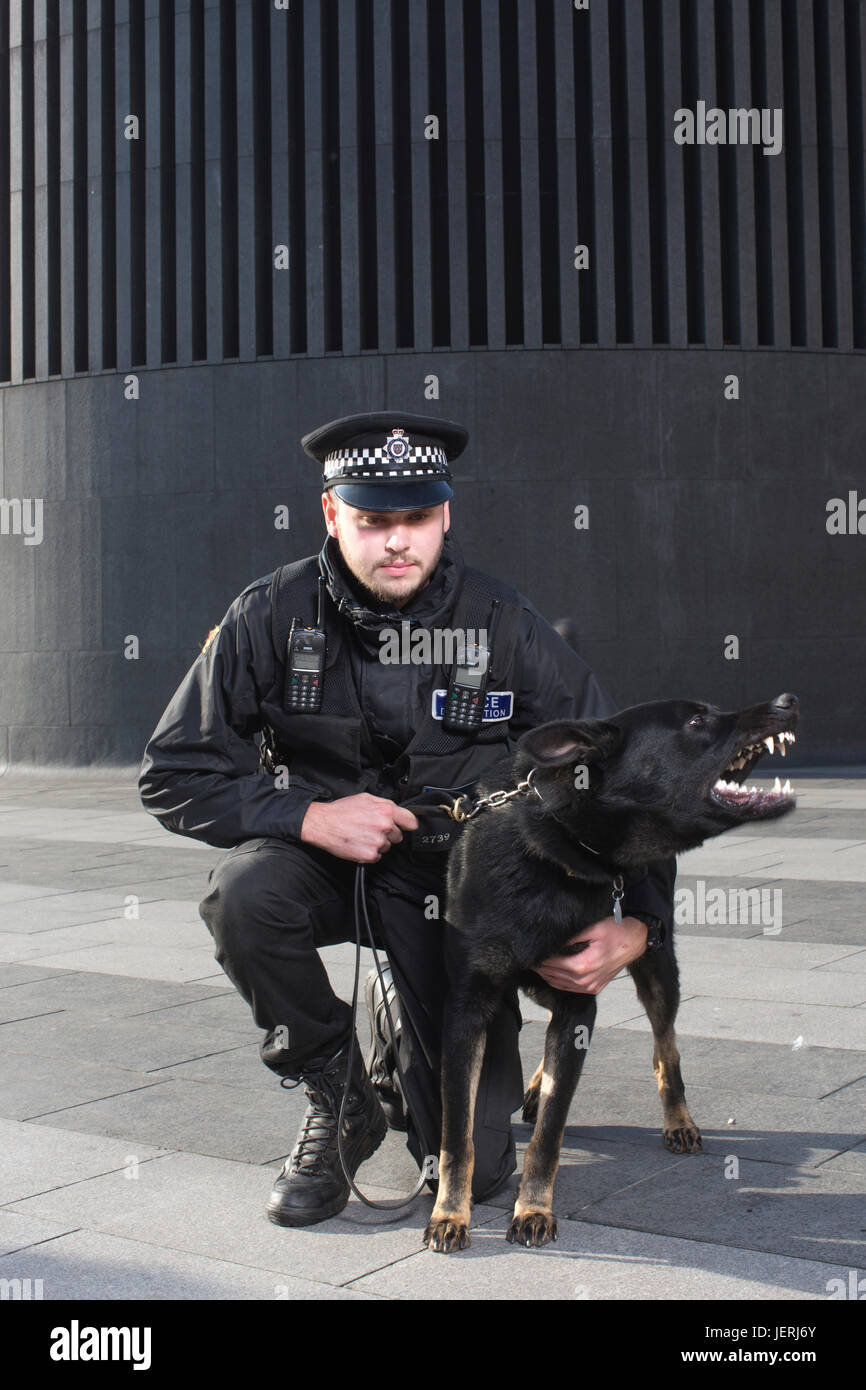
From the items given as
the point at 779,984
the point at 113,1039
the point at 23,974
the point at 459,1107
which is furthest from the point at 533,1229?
the point at 23,974

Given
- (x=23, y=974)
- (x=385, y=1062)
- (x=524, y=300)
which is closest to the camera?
(x=385, y=1062)

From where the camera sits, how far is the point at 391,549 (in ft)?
12.0

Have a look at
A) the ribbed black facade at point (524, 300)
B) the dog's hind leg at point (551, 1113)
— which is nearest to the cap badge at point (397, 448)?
the dog's hind leg at point (551, 1113)

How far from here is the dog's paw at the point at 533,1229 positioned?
Result: 121 inches

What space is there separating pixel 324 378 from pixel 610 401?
10.5 feet

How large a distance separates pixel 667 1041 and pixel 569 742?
3.14ft

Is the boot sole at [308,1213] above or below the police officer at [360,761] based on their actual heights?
below

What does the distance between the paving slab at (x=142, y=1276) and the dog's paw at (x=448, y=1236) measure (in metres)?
0.29

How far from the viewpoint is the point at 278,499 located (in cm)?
1591

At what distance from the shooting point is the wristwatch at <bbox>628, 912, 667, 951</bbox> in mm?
3469

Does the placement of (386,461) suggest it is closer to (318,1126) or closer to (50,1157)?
(318,1126)

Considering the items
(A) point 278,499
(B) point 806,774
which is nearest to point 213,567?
(A) point 278,499

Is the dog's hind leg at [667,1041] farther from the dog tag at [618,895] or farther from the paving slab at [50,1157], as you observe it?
the paving slab at [50,1157]

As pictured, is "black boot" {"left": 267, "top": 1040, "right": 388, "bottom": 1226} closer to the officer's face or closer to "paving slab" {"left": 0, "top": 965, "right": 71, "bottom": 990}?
the officer's face
